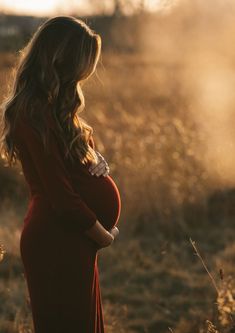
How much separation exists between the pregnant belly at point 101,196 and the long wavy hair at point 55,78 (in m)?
0.12

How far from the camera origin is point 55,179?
2.15m

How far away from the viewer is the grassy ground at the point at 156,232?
4605 millimetres

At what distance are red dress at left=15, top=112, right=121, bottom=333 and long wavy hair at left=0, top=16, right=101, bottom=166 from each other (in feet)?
0.15

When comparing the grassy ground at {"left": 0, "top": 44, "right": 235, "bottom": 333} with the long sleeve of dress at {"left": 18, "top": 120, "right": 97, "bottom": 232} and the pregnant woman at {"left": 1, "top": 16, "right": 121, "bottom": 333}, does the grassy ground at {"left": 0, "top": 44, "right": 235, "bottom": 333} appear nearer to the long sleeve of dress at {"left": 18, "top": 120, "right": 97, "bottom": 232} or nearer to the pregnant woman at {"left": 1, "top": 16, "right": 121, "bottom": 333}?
the pregnant woman at {"left": 1, "top": 16, "right": 121, "bottom": 333}

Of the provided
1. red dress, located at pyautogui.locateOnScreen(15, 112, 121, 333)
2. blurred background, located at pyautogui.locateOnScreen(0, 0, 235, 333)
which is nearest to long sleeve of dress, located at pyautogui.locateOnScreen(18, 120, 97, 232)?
red dress, located at pyautogui.locateOnScreen(15, 112, 121, 333)

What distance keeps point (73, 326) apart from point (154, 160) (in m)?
4.43

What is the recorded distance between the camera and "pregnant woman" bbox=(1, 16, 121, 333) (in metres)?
2.17

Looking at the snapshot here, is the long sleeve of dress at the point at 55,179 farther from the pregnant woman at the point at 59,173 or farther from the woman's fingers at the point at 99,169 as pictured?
the woman's fingers at the point at 99,169

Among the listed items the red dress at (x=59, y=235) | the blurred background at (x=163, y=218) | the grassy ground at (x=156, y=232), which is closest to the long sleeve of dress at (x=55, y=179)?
the red dress at (x=59, y=235)

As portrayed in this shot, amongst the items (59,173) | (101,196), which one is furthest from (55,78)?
(101,196)

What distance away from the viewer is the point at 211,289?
4980 mm

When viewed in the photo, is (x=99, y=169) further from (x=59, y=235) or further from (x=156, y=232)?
(x=156, y=232)

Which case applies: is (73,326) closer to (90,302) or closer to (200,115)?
(90,302)

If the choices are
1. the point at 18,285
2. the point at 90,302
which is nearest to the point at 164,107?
the point at 18,285
